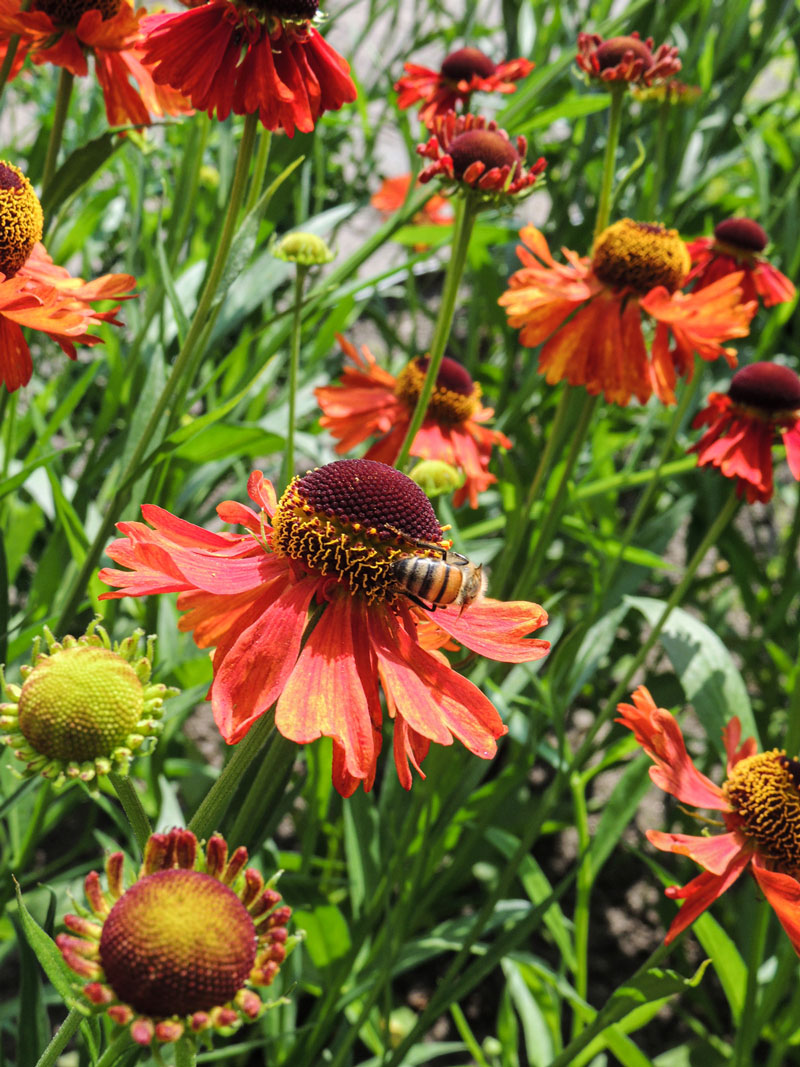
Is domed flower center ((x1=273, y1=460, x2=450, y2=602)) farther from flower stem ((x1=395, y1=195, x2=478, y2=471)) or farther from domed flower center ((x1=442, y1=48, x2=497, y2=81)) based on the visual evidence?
domed flower center ((x1=442, y1=48, x2=497, y2=81))

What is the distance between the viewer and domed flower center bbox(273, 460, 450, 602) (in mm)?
737

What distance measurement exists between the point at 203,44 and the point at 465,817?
1.06 meters

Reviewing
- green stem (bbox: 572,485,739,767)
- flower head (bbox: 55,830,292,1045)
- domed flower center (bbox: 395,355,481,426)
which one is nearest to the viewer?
flower head (bbox: 55,830,292,1045)

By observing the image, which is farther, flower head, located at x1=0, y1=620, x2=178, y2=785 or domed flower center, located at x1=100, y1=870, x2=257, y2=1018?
flower head, located at x1=0, y1=620, x2=178, y2=785

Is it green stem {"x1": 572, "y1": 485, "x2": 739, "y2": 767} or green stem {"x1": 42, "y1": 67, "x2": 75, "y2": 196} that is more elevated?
green stem {"x1": 42, "y1": 67, "x2": 75, "y2": 196}

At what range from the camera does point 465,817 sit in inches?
60.0

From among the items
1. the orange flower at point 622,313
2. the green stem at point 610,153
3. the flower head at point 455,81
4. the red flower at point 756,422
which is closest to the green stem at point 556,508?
the orange flower at point 622,313

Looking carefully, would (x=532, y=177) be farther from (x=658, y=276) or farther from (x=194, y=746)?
(x=194, y=746)

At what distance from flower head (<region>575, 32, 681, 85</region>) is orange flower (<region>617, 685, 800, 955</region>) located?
2.66ft

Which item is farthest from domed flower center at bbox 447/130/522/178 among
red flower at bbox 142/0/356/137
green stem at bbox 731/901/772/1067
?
green stem at bbox 731/901/772/1067

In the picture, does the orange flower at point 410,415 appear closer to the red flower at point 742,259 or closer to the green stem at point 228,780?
the red flower at point 742,259

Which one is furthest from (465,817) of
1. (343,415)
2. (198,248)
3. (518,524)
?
(198,248)

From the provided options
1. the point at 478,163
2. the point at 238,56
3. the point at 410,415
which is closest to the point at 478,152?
the point at 478,163

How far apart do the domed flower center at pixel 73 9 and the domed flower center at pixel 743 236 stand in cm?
91
